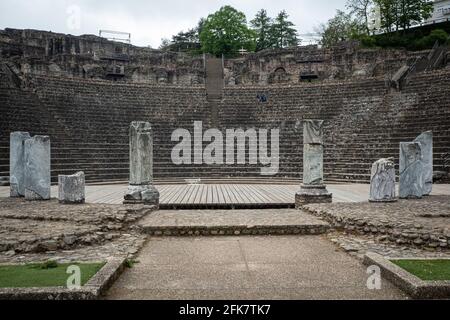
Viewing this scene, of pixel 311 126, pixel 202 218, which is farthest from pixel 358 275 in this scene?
pixel 311 126

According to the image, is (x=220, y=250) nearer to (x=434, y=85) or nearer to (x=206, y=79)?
(x=434, y=85)

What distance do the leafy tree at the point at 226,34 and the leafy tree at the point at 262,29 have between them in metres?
4.37

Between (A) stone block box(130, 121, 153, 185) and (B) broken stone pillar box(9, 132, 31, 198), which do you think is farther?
(B) broken stone pillar box(9, 132, 31, 198)

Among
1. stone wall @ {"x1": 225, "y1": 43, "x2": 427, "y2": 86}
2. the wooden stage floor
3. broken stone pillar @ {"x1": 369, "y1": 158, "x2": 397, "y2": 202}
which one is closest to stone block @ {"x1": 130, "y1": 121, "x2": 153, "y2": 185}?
the wooden stage floor

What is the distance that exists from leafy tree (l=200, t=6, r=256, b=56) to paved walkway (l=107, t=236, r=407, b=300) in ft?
127

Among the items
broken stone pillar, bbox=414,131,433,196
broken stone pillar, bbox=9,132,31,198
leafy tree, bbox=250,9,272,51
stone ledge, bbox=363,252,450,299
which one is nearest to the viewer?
stone ledge, bbox=363,252,450,299

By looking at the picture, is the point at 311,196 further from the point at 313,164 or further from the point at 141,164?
the point at 141,164

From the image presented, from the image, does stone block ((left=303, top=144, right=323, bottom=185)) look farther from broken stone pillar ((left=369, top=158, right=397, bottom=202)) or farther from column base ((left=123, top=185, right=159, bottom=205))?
column base ((left=123, top=185, right=159, bottom=205))

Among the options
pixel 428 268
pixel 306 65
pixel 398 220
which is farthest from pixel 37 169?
pixel 306 65

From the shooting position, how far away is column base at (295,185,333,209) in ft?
34.5

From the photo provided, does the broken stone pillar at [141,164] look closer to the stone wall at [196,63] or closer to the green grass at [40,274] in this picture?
the green grass at [40,274]

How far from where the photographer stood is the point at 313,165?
10.9m

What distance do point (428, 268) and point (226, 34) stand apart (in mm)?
42107

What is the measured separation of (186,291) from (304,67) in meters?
26.0
